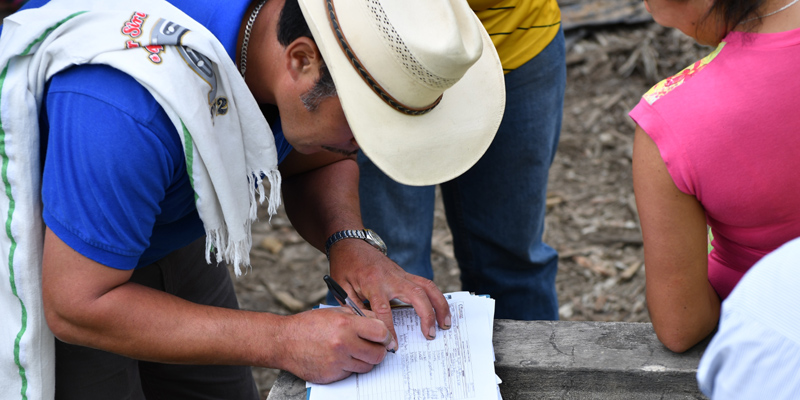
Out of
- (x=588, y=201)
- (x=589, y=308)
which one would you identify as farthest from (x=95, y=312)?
(x=588, y=201)

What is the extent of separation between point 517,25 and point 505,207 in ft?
2.28

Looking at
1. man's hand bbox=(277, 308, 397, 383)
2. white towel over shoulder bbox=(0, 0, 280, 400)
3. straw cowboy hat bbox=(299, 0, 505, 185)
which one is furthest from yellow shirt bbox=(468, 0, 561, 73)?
man's hand bbox=(277, 308, 397, 383)

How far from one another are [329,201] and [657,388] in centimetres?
99

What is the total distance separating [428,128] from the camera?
5.46ft

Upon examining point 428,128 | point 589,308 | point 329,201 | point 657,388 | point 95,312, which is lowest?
point 589,308

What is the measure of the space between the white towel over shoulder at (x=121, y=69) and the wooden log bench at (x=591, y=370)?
0.52 m

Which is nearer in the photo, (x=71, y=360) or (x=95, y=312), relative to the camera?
(x=95, y=312)

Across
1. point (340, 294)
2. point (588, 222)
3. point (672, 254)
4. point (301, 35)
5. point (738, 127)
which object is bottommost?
point (588, 222)

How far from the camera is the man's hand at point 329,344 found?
160cm

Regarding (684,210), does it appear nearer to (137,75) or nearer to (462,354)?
(462,354)

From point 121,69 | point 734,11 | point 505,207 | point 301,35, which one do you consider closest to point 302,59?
point 301,35

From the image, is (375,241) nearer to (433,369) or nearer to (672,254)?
(433,369)

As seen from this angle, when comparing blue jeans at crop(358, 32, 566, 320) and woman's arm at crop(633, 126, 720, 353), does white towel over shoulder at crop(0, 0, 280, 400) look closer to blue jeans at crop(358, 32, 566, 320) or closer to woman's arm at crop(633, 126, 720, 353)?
woman's arm at crop(633, 126, 720, 353)

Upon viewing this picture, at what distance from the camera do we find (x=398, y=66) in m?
1.49
